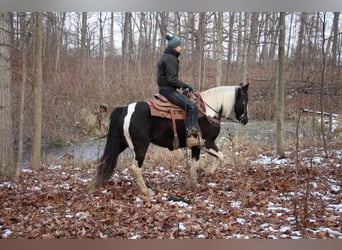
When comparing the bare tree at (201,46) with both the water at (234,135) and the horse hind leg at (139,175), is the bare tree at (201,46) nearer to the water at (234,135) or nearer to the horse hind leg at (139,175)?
the water at (234,135)

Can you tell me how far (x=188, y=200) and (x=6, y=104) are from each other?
2.65 metres

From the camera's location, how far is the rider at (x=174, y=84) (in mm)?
3969

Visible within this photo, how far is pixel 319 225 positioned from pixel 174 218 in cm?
143

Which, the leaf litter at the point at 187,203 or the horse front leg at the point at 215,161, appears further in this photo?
the horse front leg at the point at 215,161

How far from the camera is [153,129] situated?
411cm

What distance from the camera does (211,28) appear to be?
421cm

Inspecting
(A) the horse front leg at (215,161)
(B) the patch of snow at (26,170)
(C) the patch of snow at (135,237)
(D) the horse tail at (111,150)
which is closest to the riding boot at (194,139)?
(A) the horse front leg at (215,161)

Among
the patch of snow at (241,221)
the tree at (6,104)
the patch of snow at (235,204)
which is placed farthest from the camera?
the tree at (6,104)

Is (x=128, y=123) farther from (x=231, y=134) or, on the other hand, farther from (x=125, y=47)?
(x=231, y=134)

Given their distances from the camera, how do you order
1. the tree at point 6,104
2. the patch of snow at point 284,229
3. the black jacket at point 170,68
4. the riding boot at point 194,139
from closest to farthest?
the patch of snow at point 284,229, the black jacket at point 170,68, the riding boot at point 194,139, the tree at point 6,104

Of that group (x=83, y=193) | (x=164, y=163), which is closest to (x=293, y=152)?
(x=164, y=163)

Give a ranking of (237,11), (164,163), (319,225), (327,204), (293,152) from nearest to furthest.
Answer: (319,225) < (327,204) < (237,11) < (293,152) < (164,163)

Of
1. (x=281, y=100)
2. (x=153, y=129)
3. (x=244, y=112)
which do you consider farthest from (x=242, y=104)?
(x=153, y=129)

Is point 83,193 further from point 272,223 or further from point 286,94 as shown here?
point 286,94
